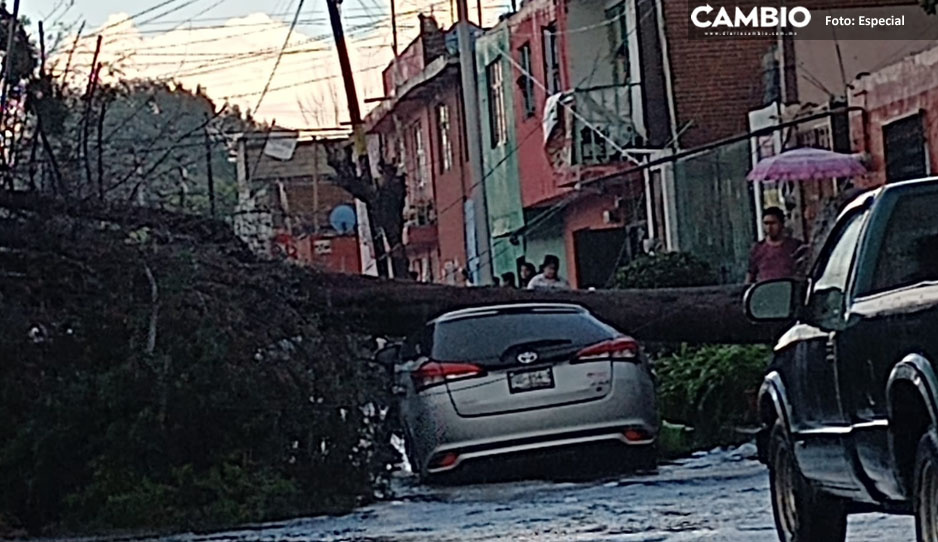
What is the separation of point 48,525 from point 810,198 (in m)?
15.7

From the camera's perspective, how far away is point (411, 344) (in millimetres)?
17328

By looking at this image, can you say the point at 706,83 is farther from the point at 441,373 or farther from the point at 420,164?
the point at 420,164

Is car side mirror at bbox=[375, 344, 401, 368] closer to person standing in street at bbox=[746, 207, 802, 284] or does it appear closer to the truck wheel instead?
person standing in street at bbox=[746, 207, 802, 284]

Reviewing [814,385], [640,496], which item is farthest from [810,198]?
[814,385]

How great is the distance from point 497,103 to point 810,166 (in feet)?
58.3

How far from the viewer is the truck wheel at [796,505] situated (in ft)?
30.9

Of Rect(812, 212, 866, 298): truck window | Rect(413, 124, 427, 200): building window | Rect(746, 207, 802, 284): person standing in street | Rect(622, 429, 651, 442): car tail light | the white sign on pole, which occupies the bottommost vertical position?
Rect(622, 429, 651, 442): car tail light

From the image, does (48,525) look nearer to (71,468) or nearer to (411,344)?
(71,468)

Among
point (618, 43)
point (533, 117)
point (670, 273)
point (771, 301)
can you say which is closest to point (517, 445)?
point (771, 301)

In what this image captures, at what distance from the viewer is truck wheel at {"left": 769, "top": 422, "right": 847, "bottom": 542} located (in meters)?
9.42

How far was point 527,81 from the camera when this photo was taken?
3922 centimetres

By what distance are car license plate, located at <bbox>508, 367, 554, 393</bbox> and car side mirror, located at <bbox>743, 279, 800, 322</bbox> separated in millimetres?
6694

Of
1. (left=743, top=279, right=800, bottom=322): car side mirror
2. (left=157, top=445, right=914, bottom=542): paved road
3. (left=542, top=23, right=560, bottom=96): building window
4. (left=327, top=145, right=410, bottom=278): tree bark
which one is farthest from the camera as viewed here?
(left=542, top=23, right=560, bottom=96): building window

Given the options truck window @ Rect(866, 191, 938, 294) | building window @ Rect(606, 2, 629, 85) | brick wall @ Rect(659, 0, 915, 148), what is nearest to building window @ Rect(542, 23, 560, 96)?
building window @ Rect(606, 2, 629, 85)
